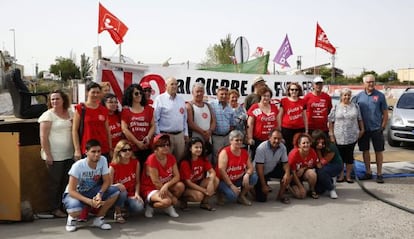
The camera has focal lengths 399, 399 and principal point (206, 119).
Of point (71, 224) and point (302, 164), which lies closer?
point (71, 224)

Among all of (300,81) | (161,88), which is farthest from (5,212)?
(300,81)

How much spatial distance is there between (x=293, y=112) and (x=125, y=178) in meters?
2.89

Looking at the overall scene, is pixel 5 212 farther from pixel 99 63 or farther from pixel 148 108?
pixel 99 63

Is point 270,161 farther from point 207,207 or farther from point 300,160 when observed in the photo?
point 207,207

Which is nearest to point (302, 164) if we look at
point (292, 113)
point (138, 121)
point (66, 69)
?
point (292, 113)

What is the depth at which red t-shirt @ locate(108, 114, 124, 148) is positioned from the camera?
5.25 metres

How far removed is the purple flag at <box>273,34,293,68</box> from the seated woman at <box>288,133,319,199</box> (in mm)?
8559

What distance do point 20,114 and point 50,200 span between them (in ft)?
5.05

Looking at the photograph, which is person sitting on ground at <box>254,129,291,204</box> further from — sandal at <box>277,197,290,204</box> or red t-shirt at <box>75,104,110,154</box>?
red t-shirt at <box>75,104,110,154</box>

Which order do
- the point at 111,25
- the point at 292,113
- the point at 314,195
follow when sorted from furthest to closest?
1. the point at 111,25
2. the point at 292,113
3. the point at 314,195

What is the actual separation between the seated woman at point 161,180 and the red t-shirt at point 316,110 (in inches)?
107

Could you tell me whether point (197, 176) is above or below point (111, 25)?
below

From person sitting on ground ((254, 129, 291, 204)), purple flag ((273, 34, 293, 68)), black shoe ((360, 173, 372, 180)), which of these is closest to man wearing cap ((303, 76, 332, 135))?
person sitting on ground ((254, 129, 291, 204))

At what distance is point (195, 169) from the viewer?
5.39 metres
